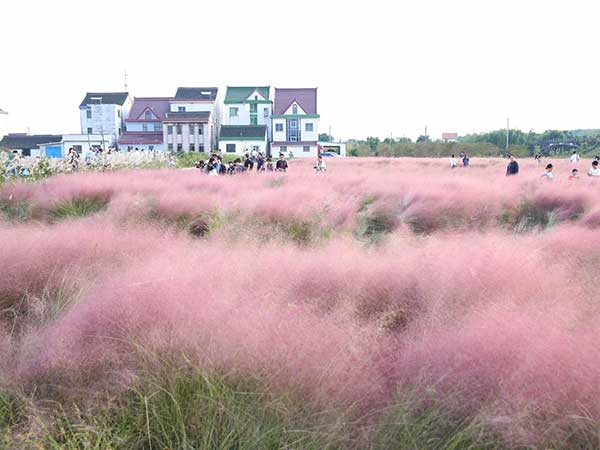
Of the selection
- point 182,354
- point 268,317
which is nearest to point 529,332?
point 268,317

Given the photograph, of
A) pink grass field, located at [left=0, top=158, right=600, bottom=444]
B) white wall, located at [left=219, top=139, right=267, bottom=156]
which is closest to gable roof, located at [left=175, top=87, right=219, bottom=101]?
white wall, located at [left=219, top=139, right=267, bottom=156]

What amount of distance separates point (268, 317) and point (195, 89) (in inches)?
2135

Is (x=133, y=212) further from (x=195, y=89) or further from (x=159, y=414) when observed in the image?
(x=195, y=89)

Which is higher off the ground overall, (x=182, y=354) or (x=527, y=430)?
(x=182, y=354)

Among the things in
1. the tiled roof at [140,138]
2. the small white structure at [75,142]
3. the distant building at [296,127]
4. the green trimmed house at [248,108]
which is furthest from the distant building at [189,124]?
the small white structure at [75,142]

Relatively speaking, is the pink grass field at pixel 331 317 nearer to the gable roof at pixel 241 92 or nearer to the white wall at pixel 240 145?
the white wall at pixel 240 145

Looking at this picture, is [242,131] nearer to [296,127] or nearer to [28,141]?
[296,127]

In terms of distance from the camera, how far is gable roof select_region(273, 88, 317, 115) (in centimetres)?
5459

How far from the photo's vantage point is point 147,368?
2762 millimetres

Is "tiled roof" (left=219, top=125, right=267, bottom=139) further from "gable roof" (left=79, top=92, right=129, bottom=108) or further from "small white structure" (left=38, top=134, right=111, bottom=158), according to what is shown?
"small white structure" (left=38, top=134, right=111, bottom=158)

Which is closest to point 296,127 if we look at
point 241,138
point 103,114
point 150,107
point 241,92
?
point 241,138

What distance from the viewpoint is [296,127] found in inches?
2149

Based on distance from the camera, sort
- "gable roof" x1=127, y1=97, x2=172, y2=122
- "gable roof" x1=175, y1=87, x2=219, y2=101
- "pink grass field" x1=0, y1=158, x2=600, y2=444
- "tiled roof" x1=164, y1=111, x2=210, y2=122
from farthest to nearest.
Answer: "gable roof" x1=127, y1=97, x2=172, y2=122, "gable roof" x1=175, y1=87, x2=219, y2=101, "tiled roof" x1=164, y1=111, x2=210, y2=122, "pink grass field" x1=0, y1=158, x2=600, y2=444

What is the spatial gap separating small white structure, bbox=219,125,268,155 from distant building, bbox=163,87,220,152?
1370mm
